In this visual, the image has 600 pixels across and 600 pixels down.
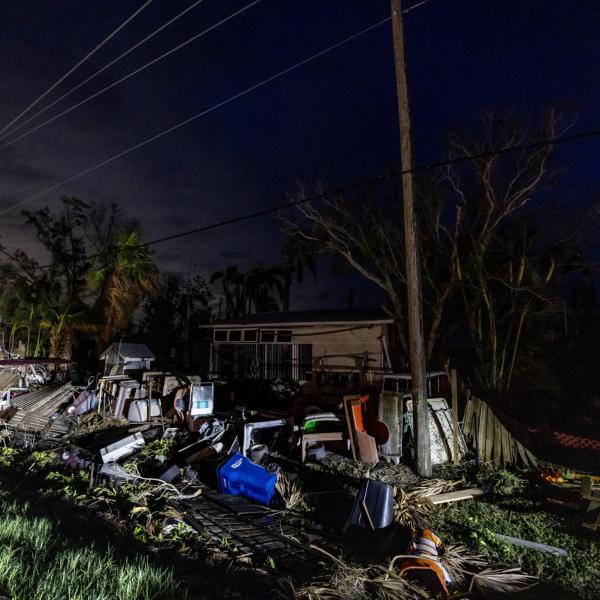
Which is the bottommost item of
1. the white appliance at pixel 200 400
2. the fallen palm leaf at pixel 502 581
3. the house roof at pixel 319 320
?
the fallen palm leaf at pixel 502 581

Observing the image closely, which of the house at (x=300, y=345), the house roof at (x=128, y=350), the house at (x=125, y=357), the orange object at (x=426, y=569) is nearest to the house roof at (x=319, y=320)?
the house at (x=300, y=345)

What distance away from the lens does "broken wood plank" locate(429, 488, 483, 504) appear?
24.3 feet

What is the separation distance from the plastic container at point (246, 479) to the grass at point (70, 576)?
256cm

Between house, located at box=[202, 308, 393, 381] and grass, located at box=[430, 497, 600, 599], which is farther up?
house, located at box=[202, 308, 393, 381]

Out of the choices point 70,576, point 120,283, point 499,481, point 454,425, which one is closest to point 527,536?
point 499,481

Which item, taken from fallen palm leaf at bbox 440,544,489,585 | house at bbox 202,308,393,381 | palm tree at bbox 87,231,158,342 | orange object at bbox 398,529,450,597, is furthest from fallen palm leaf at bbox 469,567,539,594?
palm tree at bbox 87,231,158,342

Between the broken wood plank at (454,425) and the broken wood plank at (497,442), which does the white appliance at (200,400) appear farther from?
the broken wood plank at (497,442)

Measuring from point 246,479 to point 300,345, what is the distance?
40.1 ft

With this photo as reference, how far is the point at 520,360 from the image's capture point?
17.9 m

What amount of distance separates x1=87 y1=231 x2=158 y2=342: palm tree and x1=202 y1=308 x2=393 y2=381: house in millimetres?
5043

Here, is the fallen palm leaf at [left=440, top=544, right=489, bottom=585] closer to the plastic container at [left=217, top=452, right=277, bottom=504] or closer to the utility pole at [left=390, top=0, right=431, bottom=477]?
the plastic container at [left=217, top=452, right=277, bottom=504]

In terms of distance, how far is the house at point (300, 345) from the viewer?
1789 cm

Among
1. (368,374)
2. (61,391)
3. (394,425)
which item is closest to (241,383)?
(368,374)

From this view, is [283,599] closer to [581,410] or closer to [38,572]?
[38,572]
